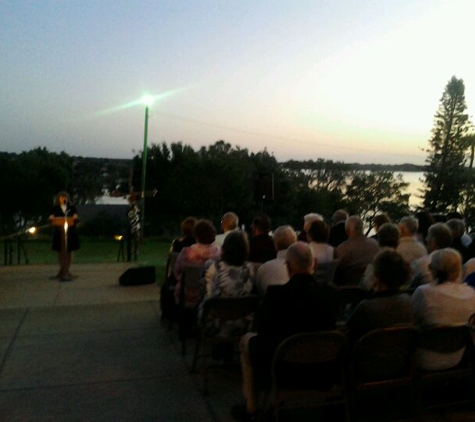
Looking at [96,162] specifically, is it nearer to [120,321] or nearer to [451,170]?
[451,170]

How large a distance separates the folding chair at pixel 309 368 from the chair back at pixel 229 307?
3.12 feet

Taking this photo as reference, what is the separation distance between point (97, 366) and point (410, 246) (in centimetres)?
314

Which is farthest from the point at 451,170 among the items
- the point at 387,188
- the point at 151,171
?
the point at 151,171

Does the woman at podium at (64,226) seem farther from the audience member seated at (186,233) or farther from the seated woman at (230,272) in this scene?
the seated woman at (230,272)

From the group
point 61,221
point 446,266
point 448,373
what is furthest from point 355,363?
point 61,221

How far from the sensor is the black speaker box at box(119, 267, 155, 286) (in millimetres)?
8594

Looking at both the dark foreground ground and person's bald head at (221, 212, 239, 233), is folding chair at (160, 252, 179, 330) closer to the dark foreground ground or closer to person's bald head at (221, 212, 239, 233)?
the dark foreground ground

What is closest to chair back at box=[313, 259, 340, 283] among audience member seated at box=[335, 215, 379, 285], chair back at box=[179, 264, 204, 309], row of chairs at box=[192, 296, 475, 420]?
audience member seated at box=[335, 215, 379, 285]

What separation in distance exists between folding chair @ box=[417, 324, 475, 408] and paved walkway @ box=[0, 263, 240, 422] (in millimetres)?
1346

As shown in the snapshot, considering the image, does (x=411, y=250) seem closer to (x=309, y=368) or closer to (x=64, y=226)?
(x=309, y=368)

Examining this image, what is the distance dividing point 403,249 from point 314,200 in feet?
103

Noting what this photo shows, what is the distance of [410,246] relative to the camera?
5.40m

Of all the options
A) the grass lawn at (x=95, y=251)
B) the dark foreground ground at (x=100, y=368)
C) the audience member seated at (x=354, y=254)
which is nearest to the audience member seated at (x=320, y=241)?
the audience member seated at (x=354, y=254)

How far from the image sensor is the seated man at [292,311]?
3.19 m
